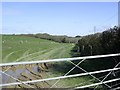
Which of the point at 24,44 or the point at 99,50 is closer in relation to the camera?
the point at 99,50

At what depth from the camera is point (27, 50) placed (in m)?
36.3

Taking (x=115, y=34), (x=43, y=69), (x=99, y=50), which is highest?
(x=115, y=34)

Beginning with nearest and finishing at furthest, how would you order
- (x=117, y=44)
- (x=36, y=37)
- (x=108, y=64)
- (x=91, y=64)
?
(x=117, y=44) → (x=108, y=64) → (x=91, y=64) → (x=36, y=37)

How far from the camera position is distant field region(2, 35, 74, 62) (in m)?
30.6

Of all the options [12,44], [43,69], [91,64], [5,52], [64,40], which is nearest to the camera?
[91,64]

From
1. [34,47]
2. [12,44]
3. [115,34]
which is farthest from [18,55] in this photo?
[115,34]

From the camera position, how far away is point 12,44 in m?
36.4

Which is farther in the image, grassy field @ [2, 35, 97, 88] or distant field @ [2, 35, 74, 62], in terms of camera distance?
distant field @ [2, 35, 74, 62]

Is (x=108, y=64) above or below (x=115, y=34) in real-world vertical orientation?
below

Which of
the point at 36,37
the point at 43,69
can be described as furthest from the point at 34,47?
the point at 43,69

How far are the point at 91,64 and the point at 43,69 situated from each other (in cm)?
434

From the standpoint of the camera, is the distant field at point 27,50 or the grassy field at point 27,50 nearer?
the grassy field at point 27,50

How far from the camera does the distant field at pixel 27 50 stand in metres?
30.6

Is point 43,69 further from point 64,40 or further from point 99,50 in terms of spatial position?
point 64,40
